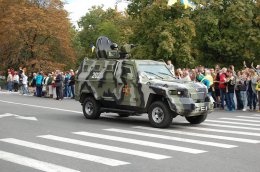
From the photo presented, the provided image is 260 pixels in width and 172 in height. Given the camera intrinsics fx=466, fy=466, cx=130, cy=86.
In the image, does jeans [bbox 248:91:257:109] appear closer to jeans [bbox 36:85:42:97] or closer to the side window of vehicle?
the side window of vehicle

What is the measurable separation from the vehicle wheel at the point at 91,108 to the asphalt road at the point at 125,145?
271mm

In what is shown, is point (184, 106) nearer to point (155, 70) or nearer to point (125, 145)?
point (155, 70)

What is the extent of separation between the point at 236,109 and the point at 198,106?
24.0 feet

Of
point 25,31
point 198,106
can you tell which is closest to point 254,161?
point 198,106

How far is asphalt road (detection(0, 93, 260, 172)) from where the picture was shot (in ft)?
26.9

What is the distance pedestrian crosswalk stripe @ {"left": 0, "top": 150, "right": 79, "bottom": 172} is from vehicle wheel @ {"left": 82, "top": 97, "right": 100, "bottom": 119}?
662 centimetres

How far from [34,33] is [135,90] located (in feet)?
145

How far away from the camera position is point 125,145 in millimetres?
10469

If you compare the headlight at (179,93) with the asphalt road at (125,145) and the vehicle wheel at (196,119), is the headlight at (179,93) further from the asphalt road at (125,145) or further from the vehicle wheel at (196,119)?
the vehicle wheel at (196,119)

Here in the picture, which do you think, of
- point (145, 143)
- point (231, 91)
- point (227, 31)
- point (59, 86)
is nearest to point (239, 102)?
point (231, 91)

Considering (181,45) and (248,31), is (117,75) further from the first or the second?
(248,31)

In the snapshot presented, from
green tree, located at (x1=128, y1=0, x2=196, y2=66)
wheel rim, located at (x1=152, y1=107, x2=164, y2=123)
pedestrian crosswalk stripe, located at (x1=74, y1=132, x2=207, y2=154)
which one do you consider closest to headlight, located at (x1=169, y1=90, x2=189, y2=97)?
wheel rim, located at (x1=152, y1=107, x2=164, y2=123)

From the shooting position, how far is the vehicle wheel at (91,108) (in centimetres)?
1591

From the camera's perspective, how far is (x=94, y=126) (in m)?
14.1
